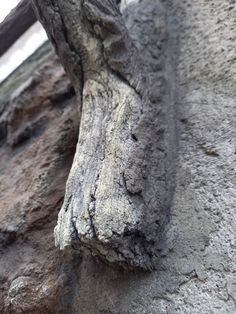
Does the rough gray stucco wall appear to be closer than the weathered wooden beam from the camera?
Yes

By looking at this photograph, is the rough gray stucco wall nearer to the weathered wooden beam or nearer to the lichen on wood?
the lichen on wood

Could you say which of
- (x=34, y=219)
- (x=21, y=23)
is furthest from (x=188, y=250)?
(x=21, y=23)

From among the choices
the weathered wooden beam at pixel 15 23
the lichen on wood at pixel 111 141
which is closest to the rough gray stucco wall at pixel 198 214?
the lichen on wood at pixel 111 141

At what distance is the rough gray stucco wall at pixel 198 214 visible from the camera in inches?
21.6

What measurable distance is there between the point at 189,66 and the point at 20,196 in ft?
1.30

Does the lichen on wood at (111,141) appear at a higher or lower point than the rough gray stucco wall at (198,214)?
higher

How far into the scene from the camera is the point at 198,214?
600 mm

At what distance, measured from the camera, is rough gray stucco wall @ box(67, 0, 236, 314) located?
0.55 m

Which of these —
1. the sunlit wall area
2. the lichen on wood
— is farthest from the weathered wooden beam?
the lichen on wood

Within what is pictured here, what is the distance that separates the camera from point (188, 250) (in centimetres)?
58

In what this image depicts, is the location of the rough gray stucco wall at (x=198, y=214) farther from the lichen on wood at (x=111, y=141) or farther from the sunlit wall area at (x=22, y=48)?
the sunlit wall area at (x=22, y=48)

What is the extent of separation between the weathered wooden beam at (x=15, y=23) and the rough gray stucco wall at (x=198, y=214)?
0.54m

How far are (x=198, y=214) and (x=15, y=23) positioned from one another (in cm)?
80

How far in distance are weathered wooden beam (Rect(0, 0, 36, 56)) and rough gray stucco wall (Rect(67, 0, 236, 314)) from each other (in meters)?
0.54
